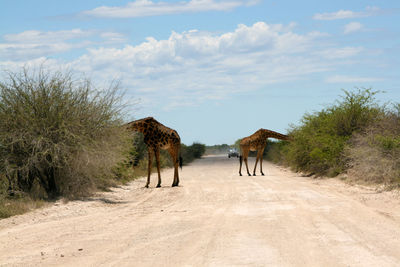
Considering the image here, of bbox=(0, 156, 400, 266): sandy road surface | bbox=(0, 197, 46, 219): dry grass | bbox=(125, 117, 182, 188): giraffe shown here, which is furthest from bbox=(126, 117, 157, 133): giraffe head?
bbox=(0, 197, 46, 219): dry grass

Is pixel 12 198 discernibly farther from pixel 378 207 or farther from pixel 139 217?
pixel 378 207

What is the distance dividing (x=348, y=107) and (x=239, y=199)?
43.2 feet

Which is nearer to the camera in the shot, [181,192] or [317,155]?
[181,192]

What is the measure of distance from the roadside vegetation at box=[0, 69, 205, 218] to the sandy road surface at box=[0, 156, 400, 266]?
119 cm

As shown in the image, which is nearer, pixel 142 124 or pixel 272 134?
pixel 142 124

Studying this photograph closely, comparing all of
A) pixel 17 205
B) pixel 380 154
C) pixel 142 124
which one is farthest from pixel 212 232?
pixel 142 124

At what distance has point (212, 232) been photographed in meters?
10.6

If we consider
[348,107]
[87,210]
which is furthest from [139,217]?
[348,107]

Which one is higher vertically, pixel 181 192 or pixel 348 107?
pixel 348 107

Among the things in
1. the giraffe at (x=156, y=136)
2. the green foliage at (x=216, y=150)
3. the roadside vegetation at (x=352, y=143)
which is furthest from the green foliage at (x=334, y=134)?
the green foliage at (x=216, y=150)

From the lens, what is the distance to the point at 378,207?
14820 millimetres

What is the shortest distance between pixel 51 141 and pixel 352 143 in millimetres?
14421

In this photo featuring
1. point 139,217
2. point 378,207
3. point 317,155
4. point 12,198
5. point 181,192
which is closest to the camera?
point 139,217

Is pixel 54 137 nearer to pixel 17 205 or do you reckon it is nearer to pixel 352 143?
pixel 17 205
